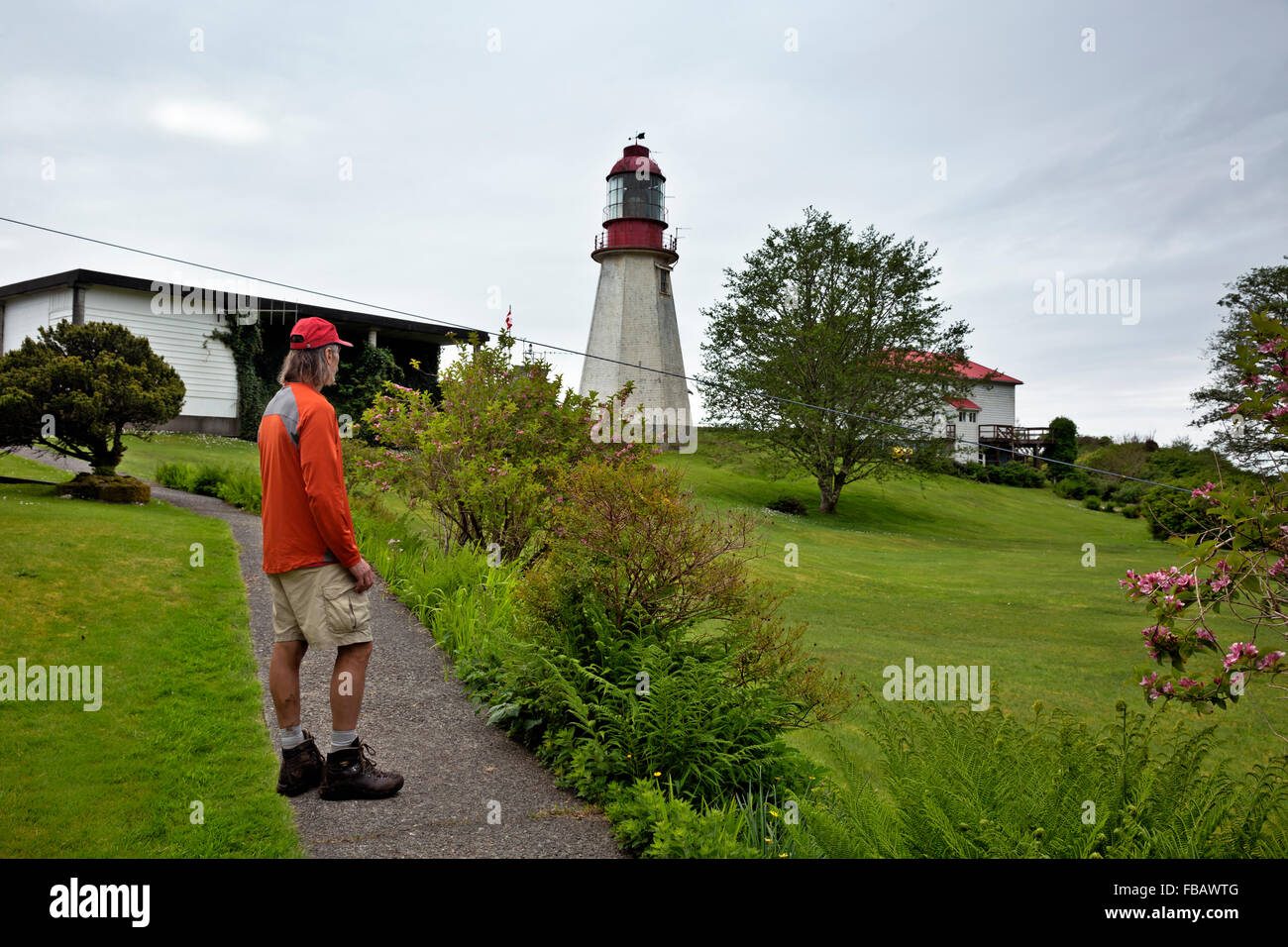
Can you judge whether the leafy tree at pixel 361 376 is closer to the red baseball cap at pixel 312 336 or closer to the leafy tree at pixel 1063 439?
the red baseball cap at pixel 312 336

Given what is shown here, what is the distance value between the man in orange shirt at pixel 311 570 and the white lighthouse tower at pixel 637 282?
30.5 m

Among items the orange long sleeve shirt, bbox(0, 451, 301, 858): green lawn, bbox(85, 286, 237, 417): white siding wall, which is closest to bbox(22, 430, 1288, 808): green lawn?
bbox(85, 286, 237, 417): white siding wall

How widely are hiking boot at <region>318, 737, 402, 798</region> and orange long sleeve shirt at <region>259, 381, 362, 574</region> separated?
98 centimetres

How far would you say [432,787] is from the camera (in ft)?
14.3

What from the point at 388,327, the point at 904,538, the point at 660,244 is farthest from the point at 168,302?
the point at 904,538

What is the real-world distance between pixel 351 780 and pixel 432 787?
469mm

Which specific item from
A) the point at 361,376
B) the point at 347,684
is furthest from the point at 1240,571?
the point at 361,376

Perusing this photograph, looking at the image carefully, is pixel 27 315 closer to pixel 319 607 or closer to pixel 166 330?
pixel 166 330

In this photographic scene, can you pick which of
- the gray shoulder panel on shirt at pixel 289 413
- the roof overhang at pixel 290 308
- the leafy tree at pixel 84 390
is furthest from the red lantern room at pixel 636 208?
the gray shoulder panel on shirt at pixel 289 413

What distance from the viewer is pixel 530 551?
405 inches

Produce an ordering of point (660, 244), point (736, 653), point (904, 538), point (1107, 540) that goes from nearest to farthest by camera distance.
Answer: point (736, 653)
point (904, 538)
point (1107, 540)
point (660, 244)

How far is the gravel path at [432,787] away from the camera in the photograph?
3742 millimetres
